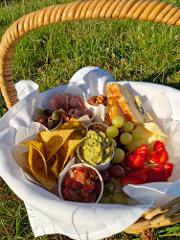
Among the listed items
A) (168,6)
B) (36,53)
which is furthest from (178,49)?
(168,6)

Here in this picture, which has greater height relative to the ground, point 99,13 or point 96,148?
point 99,13

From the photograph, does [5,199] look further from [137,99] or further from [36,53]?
[36,53]

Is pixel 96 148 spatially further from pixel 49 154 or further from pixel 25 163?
pixel 25 163

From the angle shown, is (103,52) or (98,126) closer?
(98,126)

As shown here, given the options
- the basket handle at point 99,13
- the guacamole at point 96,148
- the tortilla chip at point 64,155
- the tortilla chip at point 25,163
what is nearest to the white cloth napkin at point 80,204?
the tortilla chip at point 25,163

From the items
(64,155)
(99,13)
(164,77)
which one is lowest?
(164,77)

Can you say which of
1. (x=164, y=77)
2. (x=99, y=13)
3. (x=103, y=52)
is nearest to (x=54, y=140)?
(x=99, y=13)
